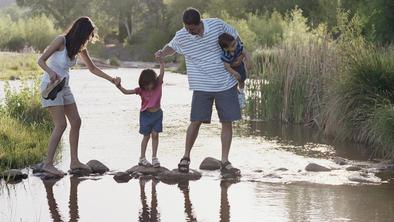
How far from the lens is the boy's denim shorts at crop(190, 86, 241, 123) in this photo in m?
8.91

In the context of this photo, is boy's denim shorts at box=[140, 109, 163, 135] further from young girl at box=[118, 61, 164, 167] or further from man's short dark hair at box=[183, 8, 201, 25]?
man's short dark hair at box=[183, 8, 201, 25]

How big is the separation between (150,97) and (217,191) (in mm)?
1729

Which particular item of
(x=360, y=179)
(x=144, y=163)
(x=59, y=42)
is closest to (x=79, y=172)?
(x=144, y=163)

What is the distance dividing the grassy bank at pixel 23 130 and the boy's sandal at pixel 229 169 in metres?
2.33

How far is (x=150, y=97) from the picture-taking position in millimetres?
9242

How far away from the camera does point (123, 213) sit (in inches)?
277

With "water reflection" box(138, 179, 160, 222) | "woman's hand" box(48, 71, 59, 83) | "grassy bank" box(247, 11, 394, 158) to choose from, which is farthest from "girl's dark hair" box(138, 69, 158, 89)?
"grassy bank" box(247, 11, 394, 158)

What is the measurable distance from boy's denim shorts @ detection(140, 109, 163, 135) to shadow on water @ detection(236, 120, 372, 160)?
8.02 ft

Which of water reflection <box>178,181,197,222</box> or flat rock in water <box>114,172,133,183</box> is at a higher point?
flat rock in water <box>114,172,133,183</box>

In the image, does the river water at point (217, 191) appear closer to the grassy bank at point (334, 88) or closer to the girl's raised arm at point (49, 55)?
the grassy bank at point (334, 88)

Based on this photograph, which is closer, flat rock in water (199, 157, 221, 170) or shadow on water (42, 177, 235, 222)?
shadow on water (42, 177, 235, 222)

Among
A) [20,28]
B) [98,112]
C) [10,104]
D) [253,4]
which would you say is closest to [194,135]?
[10,104]

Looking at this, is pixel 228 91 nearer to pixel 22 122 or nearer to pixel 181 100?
pixel 22 122

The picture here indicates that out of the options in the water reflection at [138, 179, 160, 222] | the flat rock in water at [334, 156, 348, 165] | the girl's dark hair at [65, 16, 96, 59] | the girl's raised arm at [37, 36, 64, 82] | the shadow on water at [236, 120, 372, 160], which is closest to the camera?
the water reflection at [138, 179, 160, 222]
